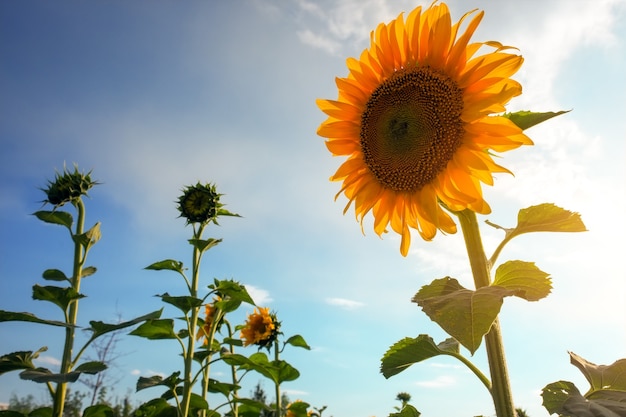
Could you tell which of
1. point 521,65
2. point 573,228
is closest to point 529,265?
point 573,228

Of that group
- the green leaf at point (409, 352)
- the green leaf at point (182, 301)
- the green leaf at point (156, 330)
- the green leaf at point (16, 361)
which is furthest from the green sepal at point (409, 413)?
the green leaf at point (16, 361)

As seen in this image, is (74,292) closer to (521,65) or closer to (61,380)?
(61,380)

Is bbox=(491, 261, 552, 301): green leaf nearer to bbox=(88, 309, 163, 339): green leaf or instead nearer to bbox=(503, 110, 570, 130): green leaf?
bbox=(503, 110, 570, 130): green leaf

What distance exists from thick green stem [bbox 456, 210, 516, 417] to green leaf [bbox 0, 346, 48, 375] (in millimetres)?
2870

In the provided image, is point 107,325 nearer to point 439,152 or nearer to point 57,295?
point 57,295

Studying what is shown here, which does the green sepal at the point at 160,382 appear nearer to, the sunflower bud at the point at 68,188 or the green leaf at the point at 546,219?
the sunflower bud at the point at 68,188

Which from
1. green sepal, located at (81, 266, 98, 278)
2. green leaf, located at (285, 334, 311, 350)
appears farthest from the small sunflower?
green sepal, located at (81, 266, 98, 278)

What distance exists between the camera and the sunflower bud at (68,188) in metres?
4.04

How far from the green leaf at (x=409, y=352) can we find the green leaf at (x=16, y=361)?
8.15 feet

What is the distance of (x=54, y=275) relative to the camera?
3.57m

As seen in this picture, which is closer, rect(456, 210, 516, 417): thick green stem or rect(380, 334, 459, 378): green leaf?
rect(456, 210, 516, 417): thick green stem

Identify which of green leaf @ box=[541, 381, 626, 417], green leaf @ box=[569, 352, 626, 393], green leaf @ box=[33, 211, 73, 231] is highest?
green leaf @ box=[33, 211, 73, 231]

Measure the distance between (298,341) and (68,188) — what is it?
2.77 meters

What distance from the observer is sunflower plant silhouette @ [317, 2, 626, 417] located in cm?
156
